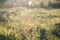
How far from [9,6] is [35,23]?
551 cm

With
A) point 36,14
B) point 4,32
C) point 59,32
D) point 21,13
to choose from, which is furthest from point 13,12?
point 59,32

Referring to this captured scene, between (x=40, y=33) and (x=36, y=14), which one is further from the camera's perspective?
(x=36, y=14)

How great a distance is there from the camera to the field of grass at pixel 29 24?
1688 cm

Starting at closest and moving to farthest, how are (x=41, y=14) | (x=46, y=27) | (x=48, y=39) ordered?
(x=48, y=39)
(x=46, y=27)
(x=41, y=14)

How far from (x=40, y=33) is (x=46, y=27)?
3.07 feet

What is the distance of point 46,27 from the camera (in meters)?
17.9

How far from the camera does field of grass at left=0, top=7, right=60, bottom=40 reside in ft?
55.4

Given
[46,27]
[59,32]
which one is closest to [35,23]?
[46,27]

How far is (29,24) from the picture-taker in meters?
18.6

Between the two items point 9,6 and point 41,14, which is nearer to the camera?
point 41,14

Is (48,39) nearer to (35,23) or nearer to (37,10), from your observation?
(35,23)

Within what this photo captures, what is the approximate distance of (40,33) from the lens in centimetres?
1730

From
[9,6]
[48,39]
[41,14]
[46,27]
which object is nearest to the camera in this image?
[48,39]

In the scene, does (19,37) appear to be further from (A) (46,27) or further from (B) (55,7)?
(B) (55,7)
